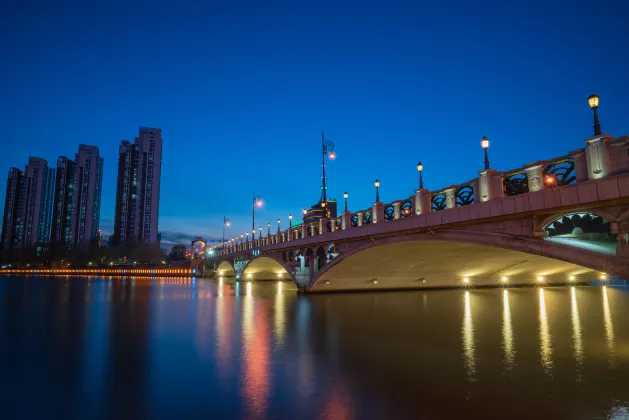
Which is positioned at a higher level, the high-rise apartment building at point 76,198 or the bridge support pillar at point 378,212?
the high-rise apartment building at point 76,198

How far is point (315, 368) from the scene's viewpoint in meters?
10.2

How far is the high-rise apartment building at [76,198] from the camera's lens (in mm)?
151625

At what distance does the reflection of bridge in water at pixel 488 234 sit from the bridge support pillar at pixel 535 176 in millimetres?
36

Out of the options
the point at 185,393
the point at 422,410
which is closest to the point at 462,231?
the point at 422,410

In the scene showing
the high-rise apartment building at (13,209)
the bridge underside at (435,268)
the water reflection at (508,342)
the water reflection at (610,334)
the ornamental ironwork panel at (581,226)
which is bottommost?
the water reflection at (610,334)

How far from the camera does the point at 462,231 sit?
18.4 metres

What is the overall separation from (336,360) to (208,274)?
94.8 m

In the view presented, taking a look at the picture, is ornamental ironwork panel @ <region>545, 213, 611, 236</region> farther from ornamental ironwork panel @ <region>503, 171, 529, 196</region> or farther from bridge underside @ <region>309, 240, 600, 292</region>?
bridge underside @ <region>309, 240, 600, 292</region>

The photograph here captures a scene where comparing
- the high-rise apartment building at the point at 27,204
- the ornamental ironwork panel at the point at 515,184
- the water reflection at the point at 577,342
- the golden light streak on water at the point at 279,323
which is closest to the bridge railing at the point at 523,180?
the ornamental ironwork panel at the point at 515,184

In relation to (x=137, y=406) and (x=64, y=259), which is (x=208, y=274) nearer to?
(x=64, y=259)

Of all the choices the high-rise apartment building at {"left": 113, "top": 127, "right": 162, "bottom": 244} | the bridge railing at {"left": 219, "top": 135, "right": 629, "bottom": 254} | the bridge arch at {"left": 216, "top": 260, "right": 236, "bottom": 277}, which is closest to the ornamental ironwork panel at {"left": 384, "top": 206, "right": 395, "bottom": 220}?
the bridge railing at {"left": 219, "top": 135, "right": 629, "bottom": 254}

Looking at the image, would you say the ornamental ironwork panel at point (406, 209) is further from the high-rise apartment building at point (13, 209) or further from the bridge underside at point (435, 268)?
the high-rise apartment building at point (13, 209)

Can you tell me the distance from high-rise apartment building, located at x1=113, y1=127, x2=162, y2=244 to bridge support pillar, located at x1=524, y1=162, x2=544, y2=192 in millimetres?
149163

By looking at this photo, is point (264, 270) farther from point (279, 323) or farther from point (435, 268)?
point (279, 323)
